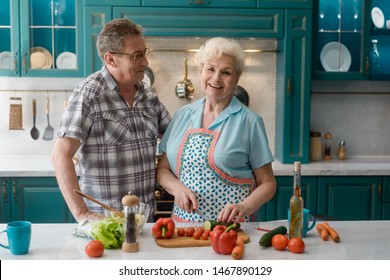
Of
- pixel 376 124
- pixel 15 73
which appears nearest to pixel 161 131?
pixel 15 73

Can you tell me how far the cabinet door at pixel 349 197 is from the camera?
379cm

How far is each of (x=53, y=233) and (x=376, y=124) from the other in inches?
127

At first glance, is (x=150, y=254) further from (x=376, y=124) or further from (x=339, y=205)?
(x=376, y=124)

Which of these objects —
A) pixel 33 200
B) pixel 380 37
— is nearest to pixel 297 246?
pixel 33 200

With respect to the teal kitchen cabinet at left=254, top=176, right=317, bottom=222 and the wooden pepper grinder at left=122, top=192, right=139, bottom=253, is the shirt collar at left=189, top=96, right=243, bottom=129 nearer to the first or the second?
the wooden pepper grinder at left=122, top=192, right=139, bottom=253

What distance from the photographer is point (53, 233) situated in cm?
201

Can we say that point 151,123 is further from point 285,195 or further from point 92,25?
point 285,195

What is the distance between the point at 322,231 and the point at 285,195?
178 cm

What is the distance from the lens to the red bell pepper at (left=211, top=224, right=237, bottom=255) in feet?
5.77

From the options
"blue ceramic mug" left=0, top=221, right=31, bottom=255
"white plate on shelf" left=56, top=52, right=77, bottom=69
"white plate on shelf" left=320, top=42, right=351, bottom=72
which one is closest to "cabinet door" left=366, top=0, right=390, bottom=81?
"white plate on shelf" left=320, top=42, right=351, bottom=72

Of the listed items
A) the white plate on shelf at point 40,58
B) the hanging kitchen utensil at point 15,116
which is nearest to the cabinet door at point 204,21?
the white plate on shelf at point 40,58

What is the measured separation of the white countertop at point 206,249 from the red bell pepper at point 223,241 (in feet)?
0.07

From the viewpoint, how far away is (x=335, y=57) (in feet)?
13.4

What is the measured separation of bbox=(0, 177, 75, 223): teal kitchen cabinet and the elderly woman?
153 cm
